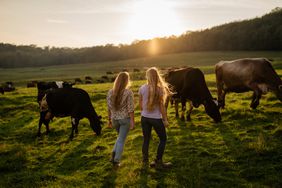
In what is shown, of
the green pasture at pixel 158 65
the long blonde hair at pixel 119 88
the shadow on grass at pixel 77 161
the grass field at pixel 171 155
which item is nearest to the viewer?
the grass field at pixel 171 155

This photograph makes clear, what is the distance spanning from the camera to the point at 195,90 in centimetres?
1495

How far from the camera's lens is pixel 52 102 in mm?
14266

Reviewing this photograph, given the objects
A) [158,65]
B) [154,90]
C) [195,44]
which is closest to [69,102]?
[154,90]

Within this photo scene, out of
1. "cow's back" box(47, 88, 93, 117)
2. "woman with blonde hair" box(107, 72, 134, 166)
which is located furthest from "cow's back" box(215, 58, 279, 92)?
"woman with blonde hair" box(107, 72, 134, 166)

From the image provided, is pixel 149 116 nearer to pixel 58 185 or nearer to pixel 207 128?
pixel 58 185

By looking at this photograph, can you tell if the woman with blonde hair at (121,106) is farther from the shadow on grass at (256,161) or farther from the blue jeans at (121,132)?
the shadow on grass at (256,161)

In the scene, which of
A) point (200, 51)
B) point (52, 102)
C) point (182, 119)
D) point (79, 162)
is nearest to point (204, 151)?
point (79, 162)

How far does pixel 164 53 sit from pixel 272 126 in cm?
10809

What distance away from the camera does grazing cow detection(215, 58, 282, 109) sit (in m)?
15.8

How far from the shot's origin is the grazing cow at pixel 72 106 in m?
13.5

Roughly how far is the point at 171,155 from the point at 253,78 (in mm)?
7983

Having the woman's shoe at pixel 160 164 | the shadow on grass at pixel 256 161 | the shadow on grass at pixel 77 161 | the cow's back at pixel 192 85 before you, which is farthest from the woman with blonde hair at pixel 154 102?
the cow's back at pixel 192 85

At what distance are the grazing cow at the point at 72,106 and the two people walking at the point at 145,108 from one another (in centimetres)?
438

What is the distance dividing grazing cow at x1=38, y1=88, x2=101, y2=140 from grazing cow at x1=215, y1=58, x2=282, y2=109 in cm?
631
